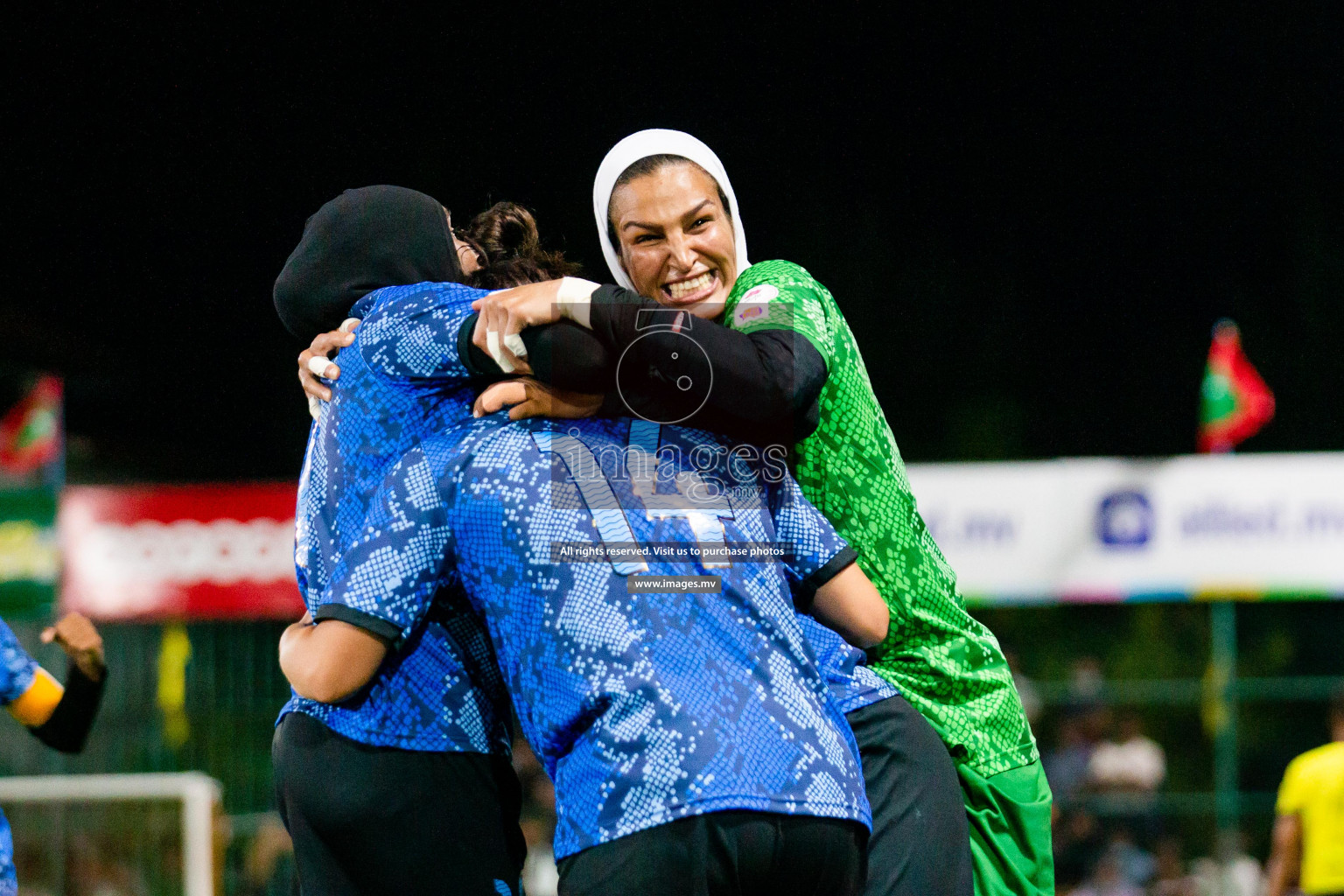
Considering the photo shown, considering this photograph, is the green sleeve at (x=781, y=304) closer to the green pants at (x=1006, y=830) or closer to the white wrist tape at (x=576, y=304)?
the white wrist tape at (x=576, y=304)

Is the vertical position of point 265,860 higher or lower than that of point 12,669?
lower

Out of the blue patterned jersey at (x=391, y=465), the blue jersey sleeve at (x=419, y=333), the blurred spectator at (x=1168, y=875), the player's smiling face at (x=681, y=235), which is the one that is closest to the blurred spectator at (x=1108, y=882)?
the blurred spectator at (x=1168, y=875)

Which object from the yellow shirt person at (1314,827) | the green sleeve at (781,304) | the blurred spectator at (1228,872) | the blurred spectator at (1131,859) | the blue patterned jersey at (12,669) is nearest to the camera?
the green sleeve at (781,304)

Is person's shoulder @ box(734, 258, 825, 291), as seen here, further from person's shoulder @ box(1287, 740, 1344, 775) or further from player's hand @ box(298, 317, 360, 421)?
person's shoulder @ box(1287, 740, 1344, 775)

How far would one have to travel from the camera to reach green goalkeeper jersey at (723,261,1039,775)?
2.05 m

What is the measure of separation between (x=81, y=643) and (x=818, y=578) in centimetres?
277

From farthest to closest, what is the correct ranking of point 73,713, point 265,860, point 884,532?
point 265,860 < point 73,713 < point 884,532

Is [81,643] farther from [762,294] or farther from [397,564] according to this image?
[762,294]

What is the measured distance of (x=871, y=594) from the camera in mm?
1912

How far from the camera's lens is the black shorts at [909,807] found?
1.89m

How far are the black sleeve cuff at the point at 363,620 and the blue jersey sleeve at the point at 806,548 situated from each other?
525 mm

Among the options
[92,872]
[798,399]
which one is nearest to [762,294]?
[798,399]

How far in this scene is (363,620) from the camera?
1729 millimetres

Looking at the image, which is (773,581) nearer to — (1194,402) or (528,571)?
(528,571)
